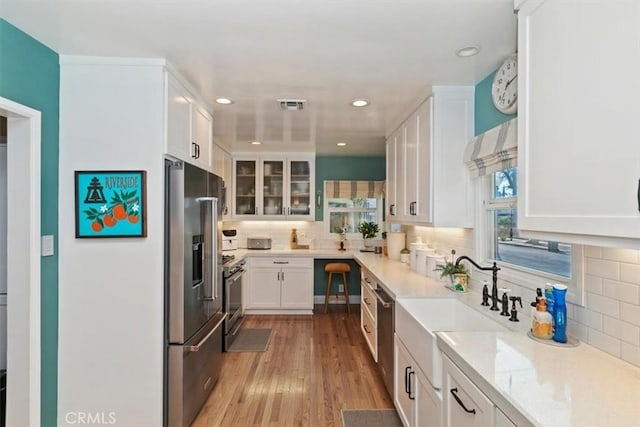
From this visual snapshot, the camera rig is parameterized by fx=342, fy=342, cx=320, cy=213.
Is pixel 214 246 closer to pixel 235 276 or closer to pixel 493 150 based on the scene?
pixel 235 276

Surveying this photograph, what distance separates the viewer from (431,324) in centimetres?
226

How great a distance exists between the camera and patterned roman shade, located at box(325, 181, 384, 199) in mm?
5598

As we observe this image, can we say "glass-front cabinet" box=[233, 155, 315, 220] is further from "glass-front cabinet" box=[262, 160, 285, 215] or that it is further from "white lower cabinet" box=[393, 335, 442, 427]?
"white lower cabinet" box=[393, 335, 442, 427]

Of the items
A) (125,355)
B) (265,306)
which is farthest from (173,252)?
(265,306)

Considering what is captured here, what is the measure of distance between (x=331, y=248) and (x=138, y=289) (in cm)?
369

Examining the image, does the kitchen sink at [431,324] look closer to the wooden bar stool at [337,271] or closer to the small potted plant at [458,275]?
the small potted plant at [458,275]

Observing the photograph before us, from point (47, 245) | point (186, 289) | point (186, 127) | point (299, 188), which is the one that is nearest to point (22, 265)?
point (47, 245)

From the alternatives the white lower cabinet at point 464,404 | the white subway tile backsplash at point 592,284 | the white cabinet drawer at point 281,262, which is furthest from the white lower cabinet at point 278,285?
the white subway tile backsplash at point 592,284

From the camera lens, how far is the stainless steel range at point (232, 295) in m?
3.66

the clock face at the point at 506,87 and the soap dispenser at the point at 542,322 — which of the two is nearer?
the soap dispenser at the point at 542,322

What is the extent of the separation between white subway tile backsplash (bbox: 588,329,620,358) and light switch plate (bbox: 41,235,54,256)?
9.19 feet

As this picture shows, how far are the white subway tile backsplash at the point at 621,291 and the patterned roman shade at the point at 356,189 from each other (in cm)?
423

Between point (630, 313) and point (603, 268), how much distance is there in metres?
0.20

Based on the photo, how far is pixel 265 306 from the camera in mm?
4852
